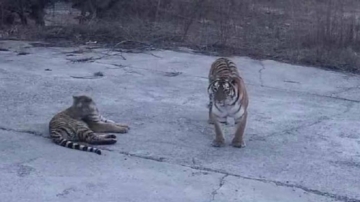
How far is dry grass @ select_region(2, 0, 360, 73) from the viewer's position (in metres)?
13.9

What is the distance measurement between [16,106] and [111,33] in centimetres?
558

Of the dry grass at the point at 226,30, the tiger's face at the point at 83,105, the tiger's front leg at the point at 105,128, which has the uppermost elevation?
the tiger's face at the point at 83,105

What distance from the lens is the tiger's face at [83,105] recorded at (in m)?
8.20

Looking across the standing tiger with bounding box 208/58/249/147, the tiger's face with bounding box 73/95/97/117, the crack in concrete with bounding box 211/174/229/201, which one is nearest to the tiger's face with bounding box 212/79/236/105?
the standing tiger with bounding box 208/58/249/147

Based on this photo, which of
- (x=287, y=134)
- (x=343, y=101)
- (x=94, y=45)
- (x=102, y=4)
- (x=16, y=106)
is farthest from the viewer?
(x=102, y=4)

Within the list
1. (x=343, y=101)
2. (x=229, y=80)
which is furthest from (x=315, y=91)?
(x=229, y=80)

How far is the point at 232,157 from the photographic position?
7.61m

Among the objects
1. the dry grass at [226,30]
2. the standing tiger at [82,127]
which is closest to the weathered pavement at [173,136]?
the standing tiger at [82,127]

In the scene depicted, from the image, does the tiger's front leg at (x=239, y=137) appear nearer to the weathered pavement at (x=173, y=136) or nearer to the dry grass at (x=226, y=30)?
the weathered pavement at (x=173, y=136)

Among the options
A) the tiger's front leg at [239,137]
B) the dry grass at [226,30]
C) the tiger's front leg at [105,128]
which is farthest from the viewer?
the dry grass at [226,30]

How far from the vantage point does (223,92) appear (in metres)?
7.95

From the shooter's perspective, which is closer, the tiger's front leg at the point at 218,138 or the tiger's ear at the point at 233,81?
the tiger's front leg at the point at 218,138

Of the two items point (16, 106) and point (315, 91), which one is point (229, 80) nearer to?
point (16, 106)

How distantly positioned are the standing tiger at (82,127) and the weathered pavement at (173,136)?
0.37 ft
